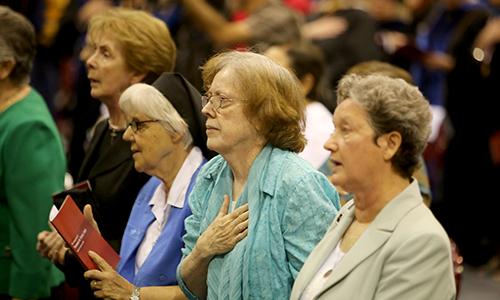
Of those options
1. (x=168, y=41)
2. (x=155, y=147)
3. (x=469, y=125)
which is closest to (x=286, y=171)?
(x=155, y=147)

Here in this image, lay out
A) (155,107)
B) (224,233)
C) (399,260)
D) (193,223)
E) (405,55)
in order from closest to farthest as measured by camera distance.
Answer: (399,260) → (224,233) → (193,223) → (155,107) → (405,55)

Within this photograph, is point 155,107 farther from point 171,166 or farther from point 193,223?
point 193,223

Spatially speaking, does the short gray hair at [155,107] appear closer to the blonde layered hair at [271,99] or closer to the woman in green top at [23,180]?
the blonde layered hair at [271,99]

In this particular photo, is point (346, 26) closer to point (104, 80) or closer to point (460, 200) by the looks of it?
point (460, 200)

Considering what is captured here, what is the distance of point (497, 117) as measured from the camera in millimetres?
8867

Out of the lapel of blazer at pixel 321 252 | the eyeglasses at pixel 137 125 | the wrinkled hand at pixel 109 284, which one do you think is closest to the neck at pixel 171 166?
the eyeglasses at pixel 137 125

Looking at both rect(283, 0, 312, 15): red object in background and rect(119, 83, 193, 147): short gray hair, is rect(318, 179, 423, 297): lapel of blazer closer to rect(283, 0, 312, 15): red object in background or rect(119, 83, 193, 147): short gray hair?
rect(119, 83, 193, 147): short gray hair

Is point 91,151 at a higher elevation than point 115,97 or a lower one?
lower

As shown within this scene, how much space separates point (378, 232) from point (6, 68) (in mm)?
2657

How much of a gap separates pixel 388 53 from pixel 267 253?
5674 millimetres

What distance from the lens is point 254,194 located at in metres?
4.16

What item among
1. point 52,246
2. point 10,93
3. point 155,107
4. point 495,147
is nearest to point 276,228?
point 155,107

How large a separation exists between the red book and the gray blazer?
4.24ft

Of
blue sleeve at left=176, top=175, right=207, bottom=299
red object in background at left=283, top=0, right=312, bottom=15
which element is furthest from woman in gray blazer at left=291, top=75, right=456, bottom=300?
red object in background at left=283, top=0, right=312, bottom=15
